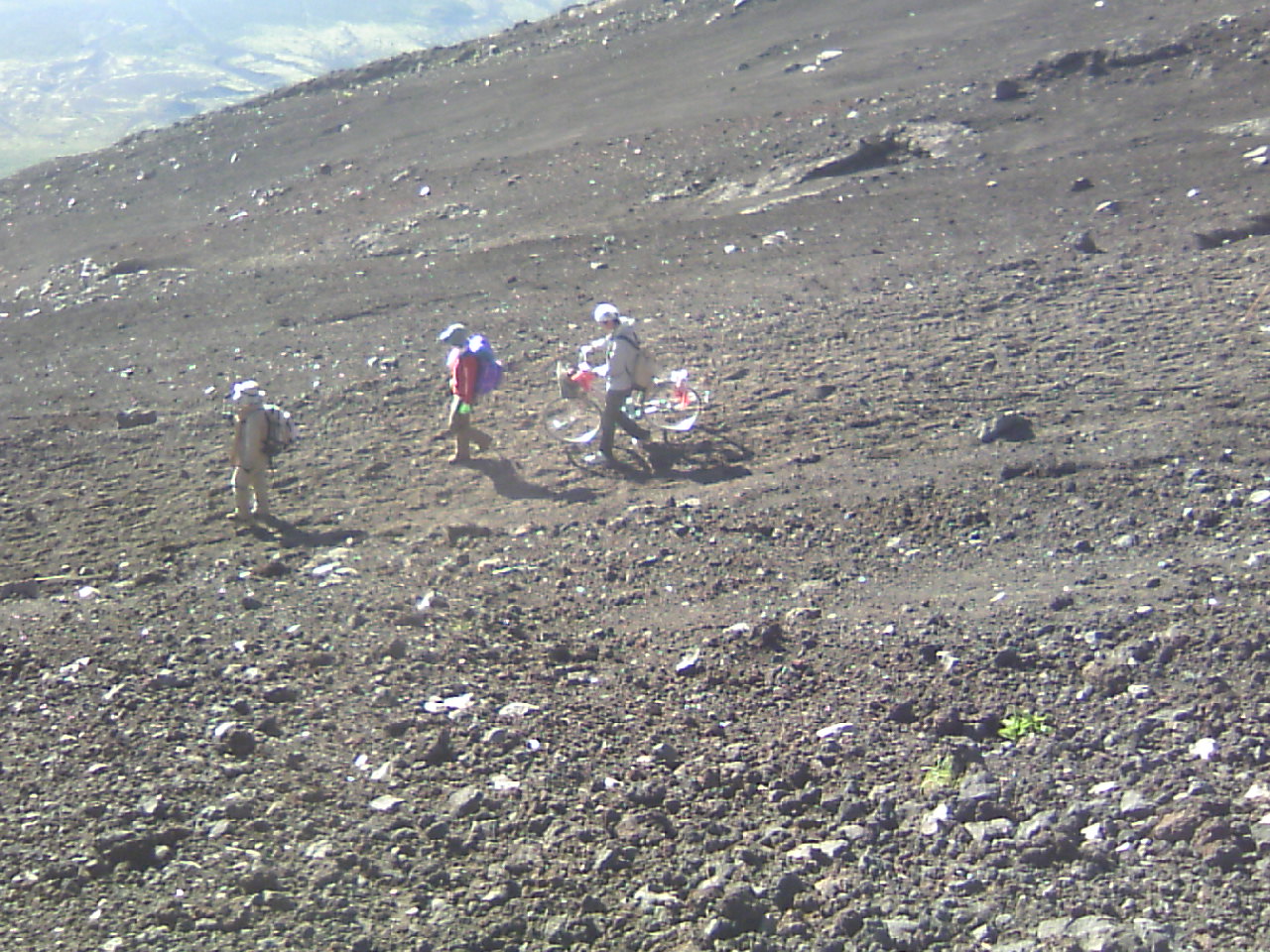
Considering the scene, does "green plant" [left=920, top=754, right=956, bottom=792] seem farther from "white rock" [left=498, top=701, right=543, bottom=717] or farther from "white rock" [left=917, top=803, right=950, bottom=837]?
"white rock" [left=498, top=701, right=543, bottom=717]

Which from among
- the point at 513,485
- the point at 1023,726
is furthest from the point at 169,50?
the point at 1023,726

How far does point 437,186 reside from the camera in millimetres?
22484

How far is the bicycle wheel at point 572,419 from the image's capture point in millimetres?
11641

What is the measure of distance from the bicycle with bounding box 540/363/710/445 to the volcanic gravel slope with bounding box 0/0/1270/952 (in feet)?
0.89

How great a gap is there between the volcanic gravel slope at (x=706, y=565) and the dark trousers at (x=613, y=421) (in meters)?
Answer: 0.23

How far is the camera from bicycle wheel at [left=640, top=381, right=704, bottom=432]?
11406 millimetres

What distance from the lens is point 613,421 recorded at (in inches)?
437

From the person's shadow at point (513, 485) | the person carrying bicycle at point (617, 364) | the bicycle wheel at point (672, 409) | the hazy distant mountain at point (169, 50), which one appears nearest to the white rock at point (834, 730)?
the person's shadow at point (513, 485)

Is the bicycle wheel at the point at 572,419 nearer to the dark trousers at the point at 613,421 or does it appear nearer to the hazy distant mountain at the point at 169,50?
the dark trousers at the point at 613,421

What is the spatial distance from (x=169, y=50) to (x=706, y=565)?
131 m

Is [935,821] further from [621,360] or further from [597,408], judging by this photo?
[597,408]

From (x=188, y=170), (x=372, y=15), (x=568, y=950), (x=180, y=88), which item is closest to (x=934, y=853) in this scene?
(x=568, y=950)

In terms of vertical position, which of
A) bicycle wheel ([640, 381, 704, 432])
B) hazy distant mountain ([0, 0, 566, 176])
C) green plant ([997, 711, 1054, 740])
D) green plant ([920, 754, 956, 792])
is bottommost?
green plant ([997, 711, 1054, 740])

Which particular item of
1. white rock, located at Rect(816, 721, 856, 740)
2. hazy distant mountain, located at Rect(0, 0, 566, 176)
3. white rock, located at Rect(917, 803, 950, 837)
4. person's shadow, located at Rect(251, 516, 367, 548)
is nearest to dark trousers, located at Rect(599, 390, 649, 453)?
person's shadow, located at Rect(251, 516, 367, 548)
